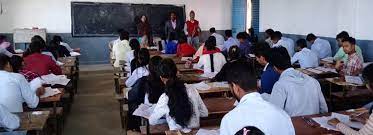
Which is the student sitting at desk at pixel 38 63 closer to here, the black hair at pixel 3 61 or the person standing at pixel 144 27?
the black hair at pixel 3 61

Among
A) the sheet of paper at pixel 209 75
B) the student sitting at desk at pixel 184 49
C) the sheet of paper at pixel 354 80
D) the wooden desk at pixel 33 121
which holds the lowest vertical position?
the wooden desk at pixel 33 121

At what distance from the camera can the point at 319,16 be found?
27.0ft

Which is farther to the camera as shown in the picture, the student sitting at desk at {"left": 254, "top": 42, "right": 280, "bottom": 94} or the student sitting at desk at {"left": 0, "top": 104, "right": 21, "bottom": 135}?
the student sitting at desk at {"left": 254, "top": 42, "right": 280, "bottom": 94}

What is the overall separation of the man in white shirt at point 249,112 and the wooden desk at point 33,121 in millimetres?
1698

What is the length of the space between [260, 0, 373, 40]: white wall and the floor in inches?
185

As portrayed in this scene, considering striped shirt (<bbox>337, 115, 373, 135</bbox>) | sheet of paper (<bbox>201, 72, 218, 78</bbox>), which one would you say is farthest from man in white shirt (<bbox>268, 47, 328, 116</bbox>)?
sheet of paper (<bbox>201, 72, 218, 78</bbox>)

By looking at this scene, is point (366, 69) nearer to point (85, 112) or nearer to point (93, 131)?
point (93, 131)

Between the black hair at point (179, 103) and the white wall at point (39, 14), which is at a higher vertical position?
the white wall at point (39, 14)

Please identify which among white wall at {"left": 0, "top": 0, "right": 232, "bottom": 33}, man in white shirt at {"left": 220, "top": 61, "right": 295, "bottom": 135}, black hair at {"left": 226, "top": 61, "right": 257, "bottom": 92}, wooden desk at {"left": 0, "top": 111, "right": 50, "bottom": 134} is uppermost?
white wall at {"left": 0, "top": 0, "right": 232, "bottom": 33}

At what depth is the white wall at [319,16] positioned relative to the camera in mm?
6789

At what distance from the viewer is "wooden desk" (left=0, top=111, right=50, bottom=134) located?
9.20 feet

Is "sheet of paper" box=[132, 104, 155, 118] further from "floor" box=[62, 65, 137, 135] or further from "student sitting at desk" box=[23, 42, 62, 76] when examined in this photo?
"student sitting at desk" box=[23, 42, 62, 76]

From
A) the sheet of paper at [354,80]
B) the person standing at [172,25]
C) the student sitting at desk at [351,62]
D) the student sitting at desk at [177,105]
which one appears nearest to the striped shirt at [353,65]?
the student sitting at desk at [351,62]

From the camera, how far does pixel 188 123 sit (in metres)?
2.82
